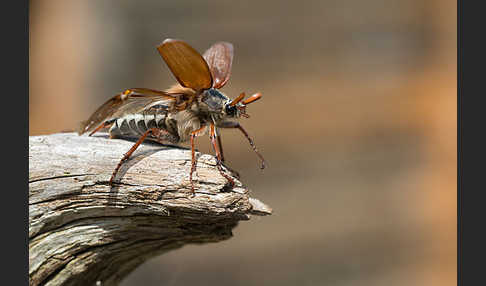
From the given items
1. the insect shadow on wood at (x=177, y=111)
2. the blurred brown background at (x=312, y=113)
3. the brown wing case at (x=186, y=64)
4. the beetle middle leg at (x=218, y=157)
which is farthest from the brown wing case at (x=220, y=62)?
the blurred brown background at (x=312, y=113)

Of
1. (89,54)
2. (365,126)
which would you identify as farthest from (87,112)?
(365,126)

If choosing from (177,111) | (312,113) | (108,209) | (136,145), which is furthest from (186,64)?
(312,113)

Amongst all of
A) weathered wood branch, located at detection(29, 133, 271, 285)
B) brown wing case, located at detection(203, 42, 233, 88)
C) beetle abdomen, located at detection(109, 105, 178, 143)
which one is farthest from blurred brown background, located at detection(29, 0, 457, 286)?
weathered wood branch, located at detection(29, 133, 271, 285)

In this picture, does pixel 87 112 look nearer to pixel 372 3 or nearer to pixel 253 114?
pixel 253 114

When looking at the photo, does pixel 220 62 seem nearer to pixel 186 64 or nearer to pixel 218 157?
pixel 186 64

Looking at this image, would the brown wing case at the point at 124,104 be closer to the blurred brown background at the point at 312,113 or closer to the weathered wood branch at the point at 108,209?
the weathered wood branch at the point at 108,209
